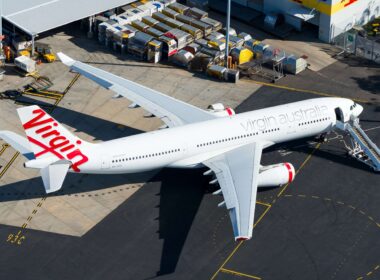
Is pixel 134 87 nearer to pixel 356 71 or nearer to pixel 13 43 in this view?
pixel 13 43

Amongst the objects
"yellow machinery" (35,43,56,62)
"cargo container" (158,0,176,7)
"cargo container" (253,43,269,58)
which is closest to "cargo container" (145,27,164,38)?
"cargo container" (158,0,176,7)

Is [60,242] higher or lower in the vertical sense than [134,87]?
lower

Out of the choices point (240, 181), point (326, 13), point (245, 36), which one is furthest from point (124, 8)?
point (240, 181)

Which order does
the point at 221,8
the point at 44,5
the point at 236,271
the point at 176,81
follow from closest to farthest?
1. the point at 236,271
2. the point at 176,81
3. the point at 44,5
4. the point at 221,8

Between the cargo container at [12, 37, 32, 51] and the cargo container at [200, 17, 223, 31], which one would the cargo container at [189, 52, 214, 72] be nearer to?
the cargo container at [200, 17, 223, 31]

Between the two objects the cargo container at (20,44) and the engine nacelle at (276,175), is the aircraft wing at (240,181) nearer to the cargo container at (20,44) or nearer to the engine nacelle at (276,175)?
the engine nacelle at (276,175)

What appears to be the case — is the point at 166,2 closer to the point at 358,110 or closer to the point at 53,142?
the point at 358,110

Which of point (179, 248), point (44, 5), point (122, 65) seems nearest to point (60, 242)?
point (179, 248)

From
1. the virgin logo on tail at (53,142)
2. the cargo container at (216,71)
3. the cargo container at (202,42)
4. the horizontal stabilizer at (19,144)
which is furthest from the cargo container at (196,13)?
the horizontal stabilizer at (19,144)
